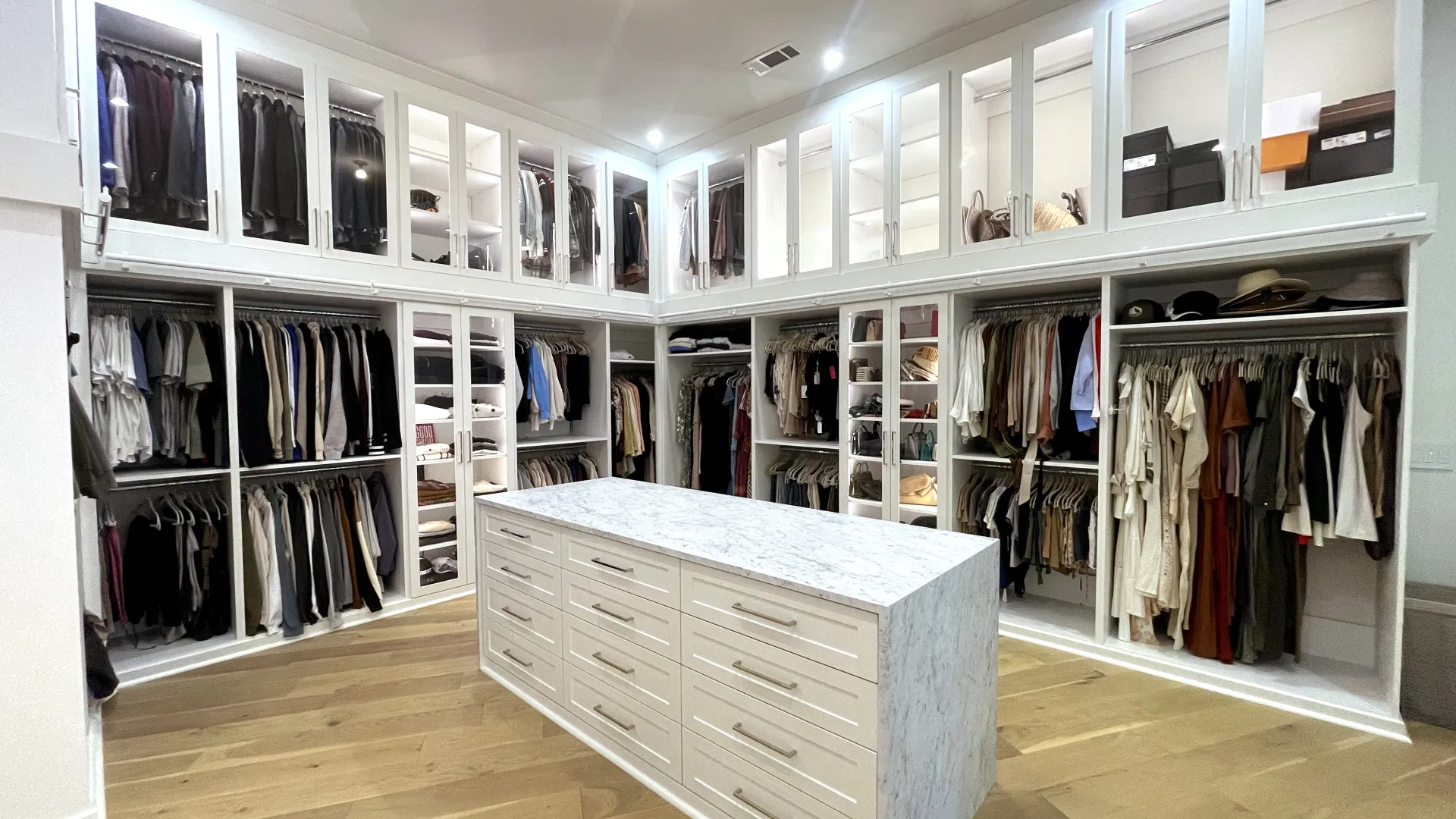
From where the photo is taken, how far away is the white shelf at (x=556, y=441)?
449 centimetres

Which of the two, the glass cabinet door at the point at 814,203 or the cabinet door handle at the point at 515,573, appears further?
the glass cabinet door at the point at 814,203

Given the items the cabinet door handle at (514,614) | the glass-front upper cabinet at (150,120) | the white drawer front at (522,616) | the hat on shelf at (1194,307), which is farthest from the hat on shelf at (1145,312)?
the glass-front upper cabinet at (150,120)

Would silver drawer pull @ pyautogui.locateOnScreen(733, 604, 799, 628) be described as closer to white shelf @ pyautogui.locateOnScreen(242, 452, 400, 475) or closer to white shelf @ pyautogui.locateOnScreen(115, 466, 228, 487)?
white shelf @ pyautogui.locateOnScreen(242, 452, 400, 475)

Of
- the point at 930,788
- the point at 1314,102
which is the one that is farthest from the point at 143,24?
the point at 1314,102

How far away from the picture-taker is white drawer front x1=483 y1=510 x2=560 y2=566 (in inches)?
97.2

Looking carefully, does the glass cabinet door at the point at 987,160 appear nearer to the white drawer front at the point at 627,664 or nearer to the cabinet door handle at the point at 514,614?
the white drawer front at the point at 627,664

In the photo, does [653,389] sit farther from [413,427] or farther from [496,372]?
[413,427]

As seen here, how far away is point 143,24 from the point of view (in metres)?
2.92

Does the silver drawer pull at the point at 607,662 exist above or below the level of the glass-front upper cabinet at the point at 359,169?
below

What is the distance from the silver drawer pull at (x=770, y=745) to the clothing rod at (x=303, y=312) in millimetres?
3532

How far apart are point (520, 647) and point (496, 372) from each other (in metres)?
2.14

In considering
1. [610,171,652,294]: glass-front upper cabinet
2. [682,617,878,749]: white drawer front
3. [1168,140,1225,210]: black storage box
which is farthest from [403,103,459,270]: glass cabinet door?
[1168,140,1225,210]: black storage box

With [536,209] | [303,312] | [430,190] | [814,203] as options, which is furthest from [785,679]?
[536,209]

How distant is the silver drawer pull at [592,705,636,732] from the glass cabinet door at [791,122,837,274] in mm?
3059
